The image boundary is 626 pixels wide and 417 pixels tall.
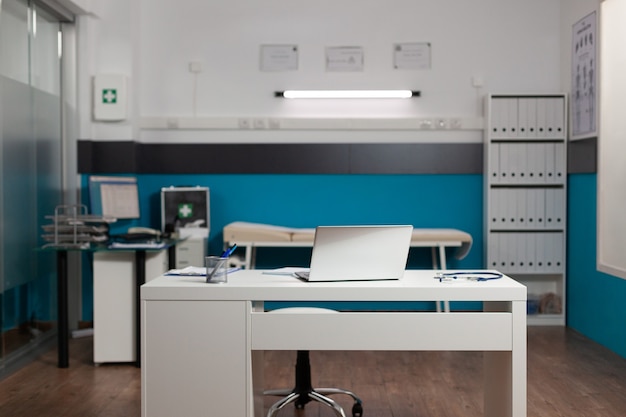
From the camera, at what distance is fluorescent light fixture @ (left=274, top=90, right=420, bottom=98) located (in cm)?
626

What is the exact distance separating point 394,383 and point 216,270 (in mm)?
1669

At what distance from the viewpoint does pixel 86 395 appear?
4125 mm

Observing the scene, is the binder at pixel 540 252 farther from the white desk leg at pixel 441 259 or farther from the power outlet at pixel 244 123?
the power outlet at pixel 244 123

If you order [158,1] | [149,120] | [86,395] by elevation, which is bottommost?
[86,395]

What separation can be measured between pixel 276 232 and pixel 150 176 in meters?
1.34

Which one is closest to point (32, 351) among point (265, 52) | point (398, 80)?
point (265, 52)

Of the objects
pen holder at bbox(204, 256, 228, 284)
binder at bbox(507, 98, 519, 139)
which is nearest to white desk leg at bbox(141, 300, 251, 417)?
pen holder at bbox(204, 256, 228, 284)

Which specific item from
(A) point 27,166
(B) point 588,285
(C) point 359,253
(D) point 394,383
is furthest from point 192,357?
(B) point 588,285

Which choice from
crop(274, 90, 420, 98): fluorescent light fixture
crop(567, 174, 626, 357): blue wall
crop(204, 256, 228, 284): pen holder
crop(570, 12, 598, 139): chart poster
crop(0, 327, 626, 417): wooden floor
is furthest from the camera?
crop(274, 90, 420, 98): fluorescent light fixture

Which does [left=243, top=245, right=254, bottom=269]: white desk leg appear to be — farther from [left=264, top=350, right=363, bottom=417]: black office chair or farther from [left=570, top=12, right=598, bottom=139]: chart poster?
[left=570, top=12, right=598, bottom=139]: chart poster

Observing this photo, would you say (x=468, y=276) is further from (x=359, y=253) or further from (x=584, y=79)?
(x=584, y=79)

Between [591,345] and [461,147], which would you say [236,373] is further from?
[461,147]

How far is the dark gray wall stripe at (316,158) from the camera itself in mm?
6281

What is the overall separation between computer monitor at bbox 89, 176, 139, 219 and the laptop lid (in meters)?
3.04
